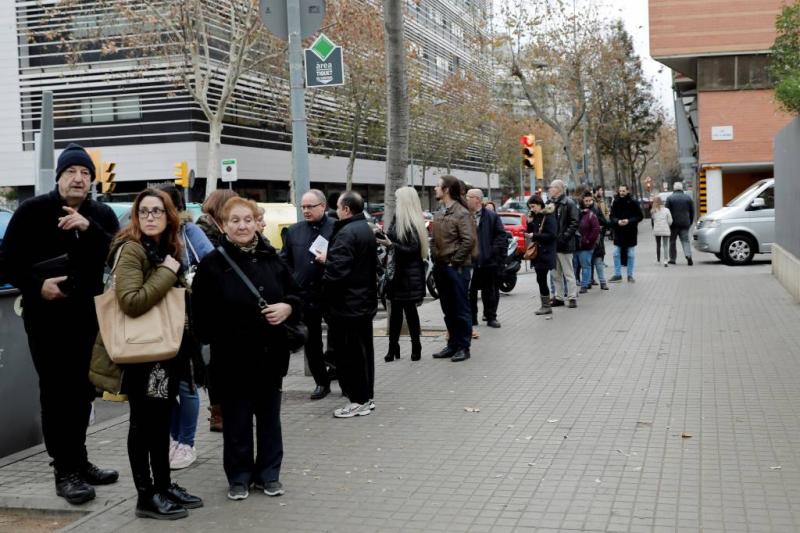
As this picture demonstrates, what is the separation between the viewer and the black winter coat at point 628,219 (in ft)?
61.0

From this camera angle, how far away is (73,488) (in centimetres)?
551

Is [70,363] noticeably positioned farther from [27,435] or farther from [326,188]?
[326,188]

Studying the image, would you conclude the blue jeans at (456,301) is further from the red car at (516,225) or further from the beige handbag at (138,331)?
the red car at (516,225)

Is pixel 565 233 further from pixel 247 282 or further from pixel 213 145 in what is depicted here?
pixel 213 145

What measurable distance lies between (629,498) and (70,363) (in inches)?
130

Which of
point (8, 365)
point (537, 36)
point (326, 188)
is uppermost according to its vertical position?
point (537, 36)

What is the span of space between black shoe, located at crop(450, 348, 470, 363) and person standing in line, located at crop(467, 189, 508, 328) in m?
2.15

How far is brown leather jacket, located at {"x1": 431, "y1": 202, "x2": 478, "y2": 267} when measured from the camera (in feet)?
33.4

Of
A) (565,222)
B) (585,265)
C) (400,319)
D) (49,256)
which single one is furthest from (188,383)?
(585,265)

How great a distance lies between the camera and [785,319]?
12.5 meters

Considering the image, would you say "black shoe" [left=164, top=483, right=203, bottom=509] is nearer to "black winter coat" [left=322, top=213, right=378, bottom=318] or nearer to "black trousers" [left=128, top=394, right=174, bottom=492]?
"black trousers" [left=128, top=394, right=174, bottom=492]

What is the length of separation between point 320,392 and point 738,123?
1320 inches

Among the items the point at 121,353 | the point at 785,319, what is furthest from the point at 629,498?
the point at 785,319

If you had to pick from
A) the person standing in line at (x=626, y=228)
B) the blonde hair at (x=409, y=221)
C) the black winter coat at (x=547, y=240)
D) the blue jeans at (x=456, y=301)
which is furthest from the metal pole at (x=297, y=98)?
the person standing in line at (x=626, y=228)
